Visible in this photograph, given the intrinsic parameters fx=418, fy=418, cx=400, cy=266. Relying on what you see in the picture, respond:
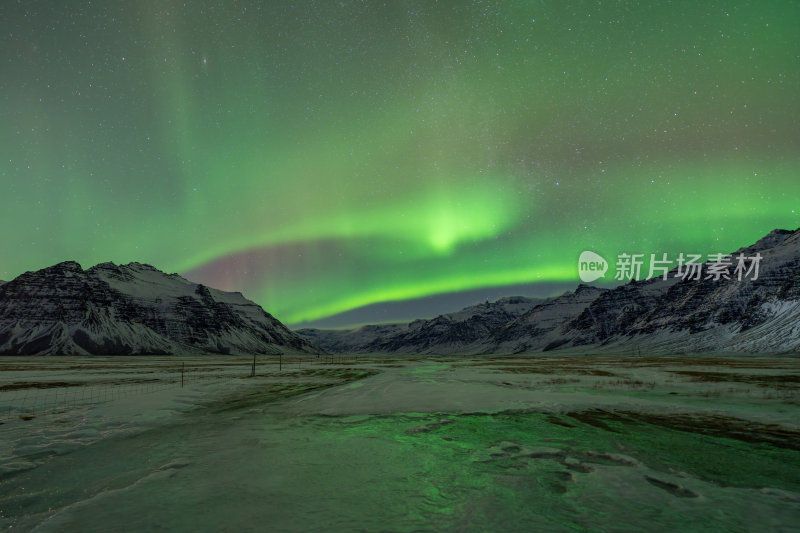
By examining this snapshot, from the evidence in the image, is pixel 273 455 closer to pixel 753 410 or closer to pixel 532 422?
pixel 532 422

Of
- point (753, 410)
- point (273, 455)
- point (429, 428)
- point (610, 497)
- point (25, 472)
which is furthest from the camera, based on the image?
point (753, 410)

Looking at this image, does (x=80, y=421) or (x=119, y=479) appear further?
(x=80, y=421)

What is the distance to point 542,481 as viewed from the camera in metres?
10.2

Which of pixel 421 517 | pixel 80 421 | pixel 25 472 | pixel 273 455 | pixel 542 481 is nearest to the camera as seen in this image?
pixel 421 517

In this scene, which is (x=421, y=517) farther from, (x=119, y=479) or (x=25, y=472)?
(x=25, y=472)

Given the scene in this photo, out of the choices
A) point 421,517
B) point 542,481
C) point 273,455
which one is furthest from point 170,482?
point 542,481

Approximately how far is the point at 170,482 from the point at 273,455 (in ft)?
10.6

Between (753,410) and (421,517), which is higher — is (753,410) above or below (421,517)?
below

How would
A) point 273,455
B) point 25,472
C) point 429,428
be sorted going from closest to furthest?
point 25,472, point 273,455, point 429,428

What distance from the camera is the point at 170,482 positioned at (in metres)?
10.3

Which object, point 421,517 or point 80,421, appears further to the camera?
point 80,421

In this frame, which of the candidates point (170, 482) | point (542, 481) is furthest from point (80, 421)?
point (542, 481)

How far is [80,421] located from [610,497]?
22196mm

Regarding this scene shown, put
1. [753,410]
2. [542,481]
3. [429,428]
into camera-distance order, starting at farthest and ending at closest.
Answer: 1. [753,410]
2. [429,428]
3. [542,481]
